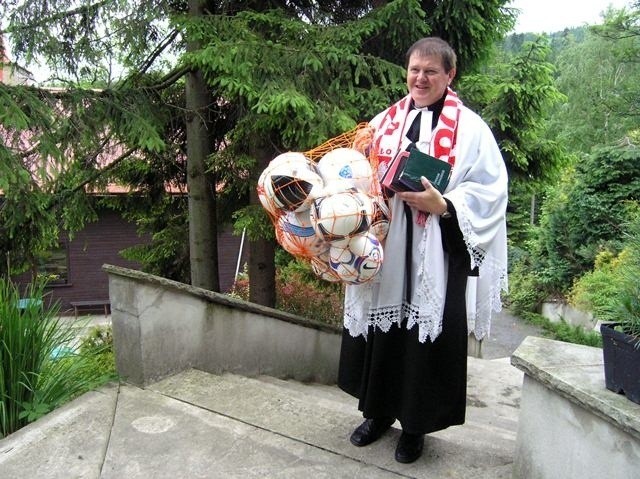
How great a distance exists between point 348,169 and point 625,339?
117cm

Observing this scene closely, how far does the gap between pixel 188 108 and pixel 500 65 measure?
284cm

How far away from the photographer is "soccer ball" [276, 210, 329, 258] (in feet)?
7.10

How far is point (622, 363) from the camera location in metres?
1.74

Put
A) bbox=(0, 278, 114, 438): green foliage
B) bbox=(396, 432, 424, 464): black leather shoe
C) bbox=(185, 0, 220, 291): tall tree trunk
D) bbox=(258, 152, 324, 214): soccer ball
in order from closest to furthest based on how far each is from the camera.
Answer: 1. bbox=(258, 152, 324, 214): soccer ball
2. bbox=(396, 432, 424, 464): black leather shoe
3. bbox=(0, 278, 114, 438): green foliage
4. bbox=(185, 0, 220, 291): tall tree trunk

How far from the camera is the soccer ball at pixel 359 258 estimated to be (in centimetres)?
208

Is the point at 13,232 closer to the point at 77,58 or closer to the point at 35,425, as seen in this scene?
the point at 77,58

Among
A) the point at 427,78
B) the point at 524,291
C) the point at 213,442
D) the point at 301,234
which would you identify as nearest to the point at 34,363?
the point at 213,442

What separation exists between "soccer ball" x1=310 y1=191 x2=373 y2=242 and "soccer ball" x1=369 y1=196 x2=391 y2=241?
91mm

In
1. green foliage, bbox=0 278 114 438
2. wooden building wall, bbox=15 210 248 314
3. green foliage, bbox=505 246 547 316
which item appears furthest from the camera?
wooden building wall, bbox=15 210 248 314

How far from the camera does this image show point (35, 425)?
8.32ft

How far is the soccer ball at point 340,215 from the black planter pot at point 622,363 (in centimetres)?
95

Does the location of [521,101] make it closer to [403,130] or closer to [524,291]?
[403,130]

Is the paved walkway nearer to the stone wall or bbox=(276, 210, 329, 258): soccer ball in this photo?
the stone wall

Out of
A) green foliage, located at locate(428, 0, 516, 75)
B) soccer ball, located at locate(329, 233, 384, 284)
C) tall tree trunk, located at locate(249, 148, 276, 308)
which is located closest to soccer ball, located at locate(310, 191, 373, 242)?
soccer ball, located at locate(329, 233, 384, 284)
